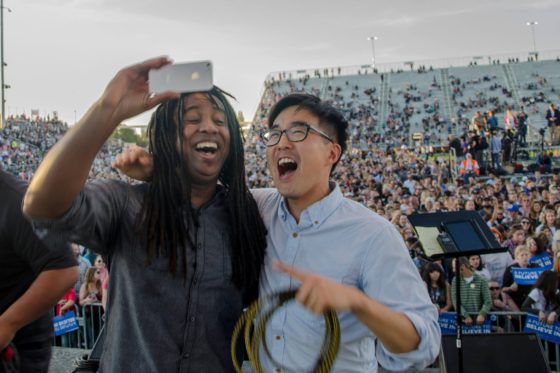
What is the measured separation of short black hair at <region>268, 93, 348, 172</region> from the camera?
7.07ft

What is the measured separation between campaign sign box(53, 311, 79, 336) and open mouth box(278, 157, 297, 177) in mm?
4796

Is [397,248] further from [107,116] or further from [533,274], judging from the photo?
[533,274]

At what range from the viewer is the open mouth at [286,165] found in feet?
6.94

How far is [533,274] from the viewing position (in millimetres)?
5992

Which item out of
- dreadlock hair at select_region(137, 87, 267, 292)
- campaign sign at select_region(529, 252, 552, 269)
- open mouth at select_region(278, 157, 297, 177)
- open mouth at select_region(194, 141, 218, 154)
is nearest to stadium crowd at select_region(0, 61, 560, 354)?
campaign sign at select_region(529, 252, 552, 269)

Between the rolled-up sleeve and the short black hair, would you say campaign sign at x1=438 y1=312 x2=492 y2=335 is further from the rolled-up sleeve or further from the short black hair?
the rolled-up sleeve

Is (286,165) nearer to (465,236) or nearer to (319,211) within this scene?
(319,211)

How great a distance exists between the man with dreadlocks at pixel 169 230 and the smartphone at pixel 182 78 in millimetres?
27

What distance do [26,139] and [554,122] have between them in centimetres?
3158

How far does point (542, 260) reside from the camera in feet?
20.8

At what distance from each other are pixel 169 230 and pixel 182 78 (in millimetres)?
550

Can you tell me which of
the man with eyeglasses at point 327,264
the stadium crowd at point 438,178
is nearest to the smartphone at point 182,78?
the man with eyeglasses at point 327,264

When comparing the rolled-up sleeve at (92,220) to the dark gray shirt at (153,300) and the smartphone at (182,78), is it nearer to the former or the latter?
the dark gray shirt at (153,300)

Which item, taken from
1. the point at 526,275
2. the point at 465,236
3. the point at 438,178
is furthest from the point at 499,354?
the point at 438,178
